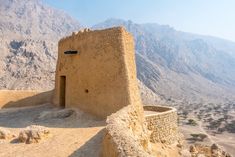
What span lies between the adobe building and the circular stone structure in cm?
243

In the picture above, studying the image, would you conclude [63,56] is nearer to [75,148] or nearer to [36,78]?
[75,148]

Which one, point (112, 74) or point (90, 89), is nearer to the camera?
point (112, 74)

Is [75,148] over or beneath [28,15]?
beneath

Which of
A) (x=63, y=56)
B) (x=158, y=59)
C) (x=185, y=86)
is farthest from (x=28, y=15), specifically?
(x=63, y=56)

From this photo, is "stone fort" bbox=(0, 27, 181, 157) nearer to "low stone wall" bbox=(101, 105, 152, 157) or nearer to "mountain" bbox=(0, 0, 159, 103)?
"low stone wall" bbox=(101, 105, 152, 157)

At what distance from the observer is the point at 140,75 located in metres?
115

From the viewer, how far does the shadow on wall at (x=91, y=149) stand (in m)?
8.57

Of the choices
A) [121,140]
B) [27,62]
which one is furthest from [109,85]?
[27,62]

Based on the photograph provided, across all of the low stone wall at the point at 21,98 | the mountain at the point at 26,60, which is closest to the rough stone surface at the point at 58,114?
the low stone wall at the point at 21,98

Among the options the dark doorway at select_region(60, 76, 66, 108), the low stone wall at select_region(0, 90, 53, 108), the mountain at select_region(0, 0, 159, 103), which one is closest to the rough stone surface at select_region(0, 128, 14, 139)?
the dark doorway at select_region(60, 76, 66, 108)

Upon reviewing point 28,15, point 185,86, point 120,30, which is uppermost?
point 28,15

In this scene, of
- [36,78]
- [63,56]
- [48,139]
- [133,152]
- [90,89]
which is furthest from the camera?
[36,78]

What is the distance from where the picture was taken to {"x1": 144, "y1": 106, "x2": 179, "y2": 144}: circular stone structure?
1444 centimetres

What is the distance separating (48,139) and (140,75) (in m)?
105
